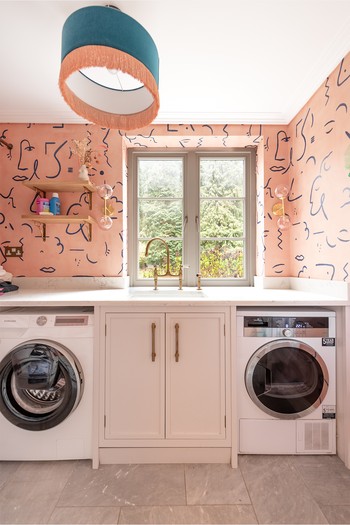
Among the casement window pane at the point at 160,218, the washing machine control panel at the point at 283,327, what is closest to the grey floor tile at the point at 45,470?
the washing machine control panel at the point at 283,327

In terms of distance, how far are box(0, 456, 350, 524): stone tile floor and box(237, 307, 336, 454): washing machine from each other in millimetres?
137

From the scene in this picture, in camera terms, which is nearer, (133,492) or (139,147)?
(133,492)

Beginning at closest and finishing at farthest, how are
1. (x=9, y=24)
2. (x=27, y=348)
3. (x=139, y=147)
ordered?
(x=9, y=24)
(x=27, y=348)
(x=139, y=147)

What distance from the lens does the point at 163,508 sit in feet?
4.62

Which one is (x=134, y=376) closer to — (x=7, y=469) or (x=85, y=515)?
(x=85, y=515)

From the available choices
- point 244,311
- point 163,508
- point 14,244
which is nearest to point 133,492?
point 163,508

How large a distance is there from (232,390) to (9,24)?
7.96ft

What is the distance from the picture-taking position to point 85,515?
137 centimetres

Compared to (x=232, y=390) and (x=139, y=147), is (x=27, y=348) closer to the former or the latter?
(x=232, y=390)

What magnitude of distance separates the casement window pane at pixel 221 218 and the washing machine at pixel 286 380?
118 centimetres

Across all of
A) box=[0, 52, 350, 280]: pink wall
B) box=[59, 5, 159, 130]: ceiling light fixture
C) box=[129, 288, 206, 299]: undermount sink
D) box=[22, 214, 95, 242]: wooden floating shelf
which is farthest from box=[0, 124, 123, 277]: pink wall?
box=[59, 5, 159, 130]: ceiling light fixture

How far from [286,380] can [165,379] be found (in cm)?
75

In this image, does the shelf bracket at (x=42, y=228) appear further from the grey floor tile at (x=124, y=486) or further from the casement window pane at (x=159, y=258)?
the grey floor tile at (x=124, y=486)

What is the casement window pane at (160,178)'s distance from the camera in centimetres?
277
